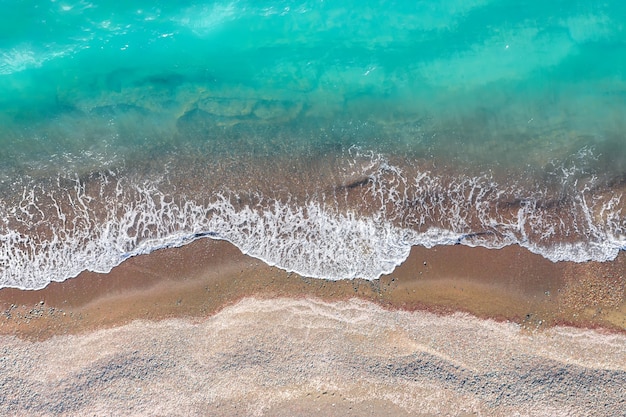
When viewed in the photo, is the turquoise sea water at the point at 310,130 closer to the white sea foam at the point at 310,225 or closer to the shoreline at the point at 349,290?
the white sea foam at the point at 310,225

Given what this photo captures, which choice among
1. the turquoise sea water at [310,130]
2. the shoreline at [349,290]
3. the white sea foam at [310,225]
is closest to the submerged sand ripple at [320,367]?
the shoreline at [349,290]

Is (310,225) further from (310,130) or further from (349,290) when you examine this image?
(310,130)

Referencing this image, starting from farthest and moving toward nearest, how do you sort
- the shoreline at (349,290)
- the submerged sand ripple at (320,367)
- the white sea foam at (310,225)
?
the white sea foam at (310,225), the shoreline at (349,290), the submerged sand ripple at (320,367)

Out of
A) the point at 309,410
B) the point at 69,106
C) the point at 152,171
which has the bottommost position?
the point at 309,410

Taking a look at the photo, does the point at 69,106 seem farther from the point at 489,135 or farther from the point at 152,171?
the point at 489,135

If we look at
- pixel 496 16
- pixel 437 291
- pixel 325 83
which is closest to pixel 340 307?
pixel 437 291

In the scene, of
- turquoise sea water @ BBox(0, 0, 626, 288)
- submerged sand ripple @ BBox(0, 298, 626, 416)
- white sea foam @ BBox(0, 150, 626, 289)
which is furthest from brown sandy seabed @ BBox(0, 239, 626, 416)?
turquoise sea water @ BBox(0, 0, 626, 288)

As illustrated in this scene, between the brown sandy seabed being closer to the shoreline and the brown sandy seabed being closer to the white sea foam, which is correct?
the shoreline
